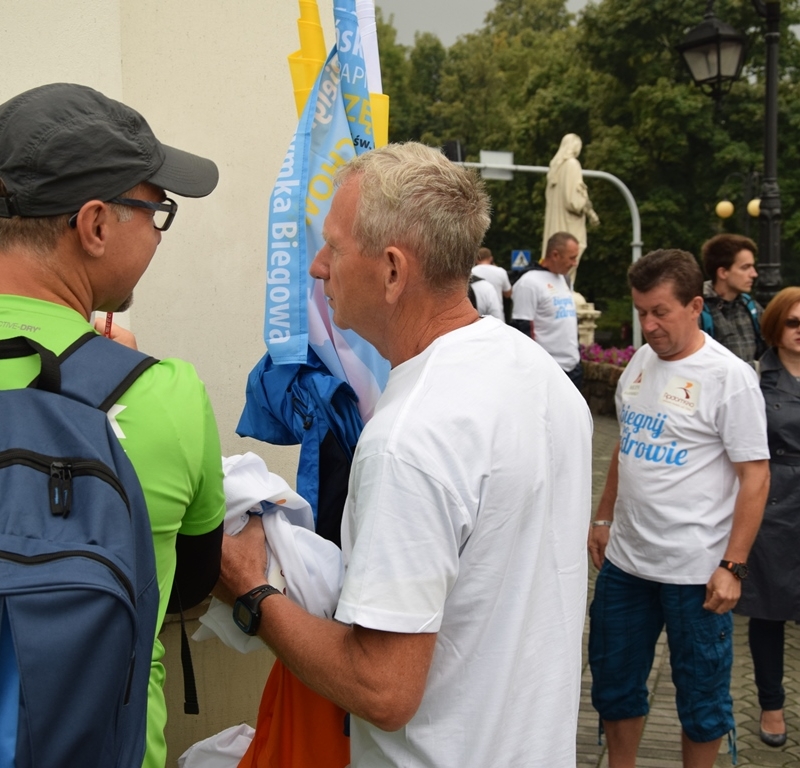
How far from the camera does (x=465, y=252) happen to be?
5.89 feet

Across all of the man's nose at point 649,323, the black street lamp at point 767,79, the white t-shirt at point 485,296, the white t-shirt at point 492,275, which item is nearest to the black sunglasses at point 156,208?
the man's nose at point 649,323

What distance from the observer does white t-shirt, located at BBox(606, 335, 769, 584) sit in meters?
3.45

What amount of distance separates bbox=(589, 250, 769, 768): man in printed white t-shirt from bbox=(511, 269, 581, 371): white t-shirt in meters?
5.33

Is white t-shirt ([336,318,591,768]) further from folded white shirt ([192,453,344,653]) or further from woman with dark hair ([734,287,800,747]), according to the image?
woman with dark hair ([734,287,800,747])

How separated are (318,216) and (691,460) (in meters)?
1.75

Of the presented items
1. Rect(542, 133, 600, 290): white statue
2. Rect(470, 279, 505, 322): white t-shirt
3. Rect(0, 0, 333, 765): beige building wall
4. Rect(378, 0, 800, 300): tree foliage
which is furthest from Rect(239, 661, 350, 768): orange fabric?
Rect(378, 0, 800, 300): tree foliage

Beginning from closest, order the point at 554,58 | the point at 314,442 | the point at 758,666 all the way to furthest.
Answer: the point at 314,442
the point at 758,666
the point at 554,58

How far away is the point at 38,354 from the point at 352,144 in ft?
4.85

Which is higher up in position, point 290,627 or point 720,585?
point 290,627

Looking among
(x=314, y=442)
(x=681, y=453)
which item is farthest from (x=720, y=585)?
(x=314, y=442)

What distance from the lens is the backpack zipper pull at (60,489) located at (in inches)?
49.0

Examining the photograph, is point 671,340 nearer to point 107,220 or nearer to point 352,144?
point 352,144

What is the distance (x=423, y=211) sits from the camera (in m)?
1.73

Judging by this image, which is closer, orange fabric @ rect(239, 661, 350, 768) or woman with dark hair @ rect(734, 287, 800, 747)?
orange fabric @ rect(239, 661, 350, 768)
